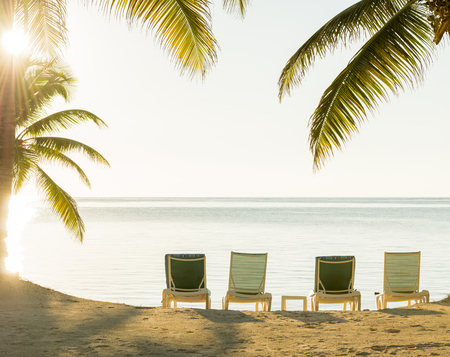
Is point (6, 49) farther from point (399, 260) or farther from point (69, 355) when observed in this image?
point (399, 260)

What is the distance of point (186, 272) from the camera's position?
6258 millimetres

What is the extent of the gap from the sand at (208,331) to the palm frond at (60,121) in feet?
17.7

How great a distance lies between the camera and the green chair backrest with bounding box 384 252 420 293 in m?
6.43

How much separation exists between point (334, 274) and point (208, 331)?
247 centimetres

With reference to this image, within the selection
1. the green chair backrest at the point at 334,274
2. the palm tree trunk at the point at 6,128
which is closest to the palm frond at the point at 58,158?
the palm tree trunk at the point at 6,128

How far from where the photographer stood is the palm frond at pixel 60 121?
1027 cm

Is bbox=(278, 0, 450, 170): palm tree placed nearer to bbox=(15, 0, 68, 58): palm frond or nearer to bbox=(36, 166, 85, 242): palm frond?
bbox=(15, 0, 68, 58): palm frond

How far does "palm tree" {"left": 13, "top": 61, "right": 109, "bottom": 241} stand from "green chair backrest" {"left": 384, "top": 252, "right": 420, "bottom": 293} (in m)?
6.59

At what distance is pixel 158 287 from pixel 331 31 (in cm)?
668

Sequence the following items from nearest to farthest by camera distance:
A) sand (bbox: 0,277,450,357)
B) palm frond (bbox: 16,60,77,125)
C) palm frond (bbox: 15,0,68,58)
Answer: sand (bbox: 0,277,450,357) < palm frond (bbox: 15,0,68,58) < palm frond (bbox: 16,60,77,125)

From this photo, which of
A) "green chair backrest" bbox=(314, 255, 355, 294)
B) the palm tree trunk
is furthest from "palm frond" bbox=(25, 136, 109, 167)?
"green chair backrest" bbox=(314, 255, 355, 294)

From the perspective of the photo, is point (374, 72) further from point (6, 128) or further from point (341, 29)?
point (6, 128)

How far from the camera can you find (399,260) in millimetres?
6441

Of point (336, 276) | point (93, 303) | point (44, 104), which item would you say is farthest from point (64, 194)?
point (336, 276)
